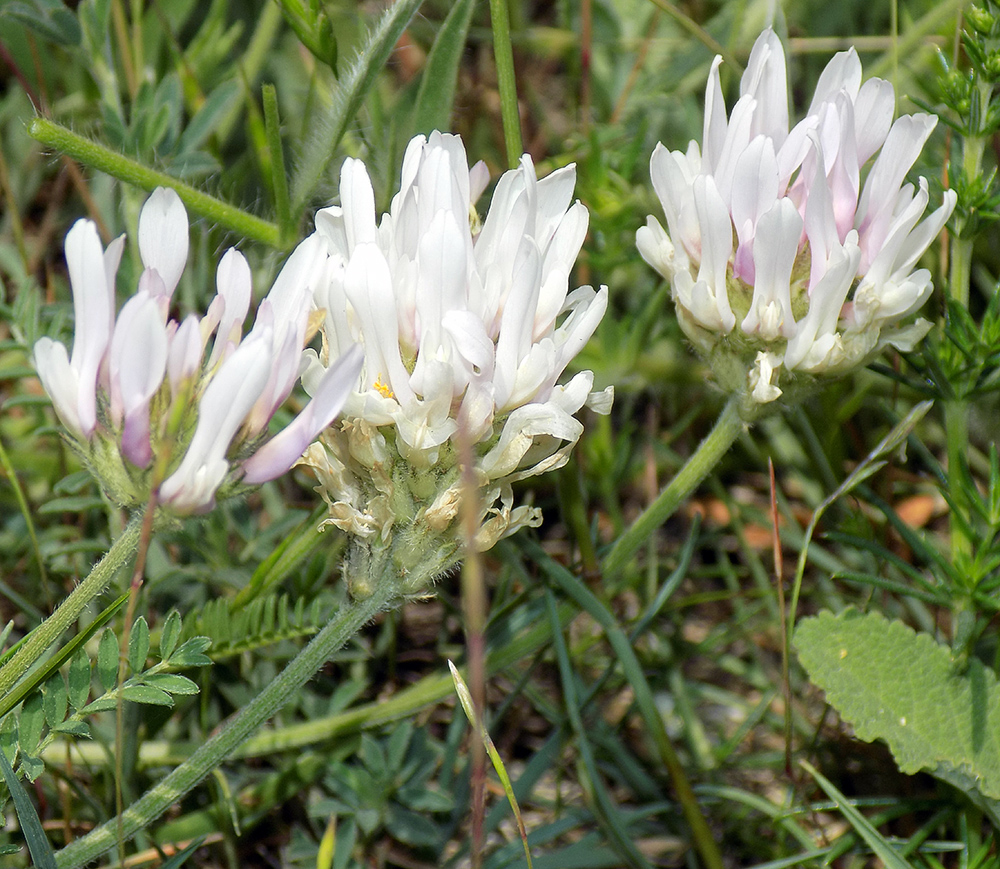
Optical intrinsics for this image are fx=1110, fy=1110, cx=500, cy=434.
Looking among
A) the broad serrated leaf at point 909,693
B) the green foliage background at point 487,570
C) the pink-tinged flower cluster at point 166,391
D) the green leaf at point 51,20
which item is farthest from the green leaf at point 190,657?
the green leaf at point 51,20

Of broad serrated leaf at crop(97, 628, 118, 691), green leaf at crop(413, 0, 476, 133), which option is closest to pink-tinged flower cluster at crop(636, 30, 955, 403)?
green leaf at crop(413, 0, 476, 133)

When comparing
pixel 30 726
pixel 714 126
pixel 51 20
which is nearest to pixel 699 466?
pixel 714 126

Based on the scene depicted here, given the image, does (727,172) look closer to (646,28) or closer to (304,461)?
(304,461)

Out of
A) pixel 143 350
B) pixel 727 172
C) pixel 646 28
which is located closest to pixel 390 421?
pixel 143 350

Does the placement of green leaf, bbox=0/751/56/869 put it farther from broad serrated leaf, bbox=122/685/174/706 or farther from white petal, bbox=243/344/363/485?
white petal, bbox=243/344/363/485

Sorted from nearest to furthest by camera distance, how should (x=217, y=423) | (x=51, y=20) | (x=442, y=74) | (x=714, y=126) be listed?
(x=217, y=423) → (x=714, y=126) → (x=442, y=74) → (x=51, y=20)

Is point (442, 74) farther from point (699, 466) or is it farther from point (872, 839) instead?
point (872, 839)
